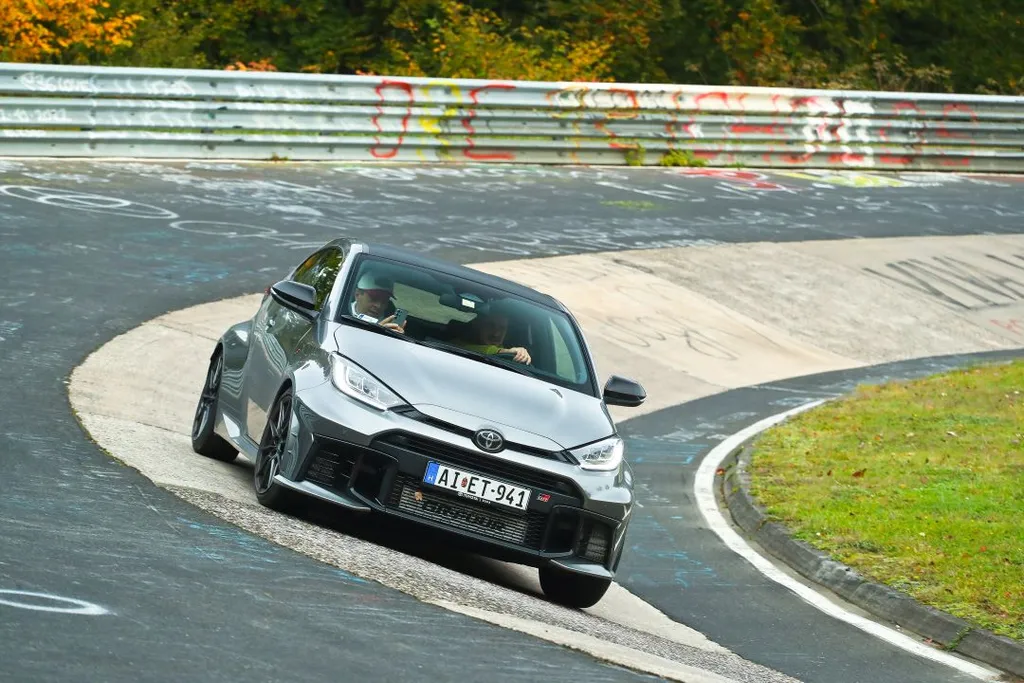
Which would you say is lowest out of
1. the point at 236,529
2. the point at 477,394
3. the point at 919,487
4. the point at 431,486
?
the point at 919,487

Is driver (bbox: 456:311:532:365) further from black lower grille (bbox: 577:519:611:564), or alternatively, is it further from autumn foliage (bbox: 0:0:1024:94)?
autumn foliage (bbox: 0:0:1024:94)

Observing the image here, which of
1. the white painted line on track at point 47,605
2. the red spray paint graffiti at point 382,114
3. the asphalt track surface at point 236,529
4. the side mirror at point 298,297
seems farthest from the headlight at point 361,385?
the red spray paint graffiti at point 382,114

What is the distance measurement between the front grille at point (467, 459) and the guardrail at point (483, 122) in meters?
14.8

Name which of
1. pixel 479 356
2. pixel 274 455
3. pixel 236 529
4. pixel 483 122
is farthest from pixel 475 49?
pixel 236 529

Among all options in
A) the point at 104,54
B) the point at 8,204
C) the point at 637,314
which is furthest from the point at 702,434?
the point at 104,54

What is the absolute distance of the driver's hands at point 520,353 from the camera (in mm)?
9375

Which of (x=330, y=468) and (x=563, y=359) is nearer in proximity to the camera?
(x=330, y=468)

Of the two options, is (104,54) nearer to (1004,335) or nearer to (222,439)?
(1004,335)

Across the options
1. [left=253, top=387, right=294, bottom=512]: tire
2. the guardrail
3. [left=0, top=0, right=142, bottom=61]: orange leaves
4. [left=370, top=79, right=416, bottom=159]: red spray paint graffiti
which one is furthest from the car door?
[left=0, top=0, right=142, bottom=61]: orange leaves

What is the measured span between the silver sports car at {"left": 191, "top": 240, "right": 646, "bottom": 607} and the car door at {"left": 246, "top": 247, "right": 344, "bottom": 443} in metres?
0.02

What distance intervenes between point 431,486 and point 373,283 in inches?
67.9

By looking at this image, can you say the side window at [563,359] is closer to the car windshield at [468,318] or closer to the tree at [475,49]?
the car windshield at [468,318]

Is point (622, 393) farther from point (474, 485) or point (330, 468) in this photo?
point (330, 468)

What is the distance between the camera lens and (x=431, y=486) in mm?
8227
